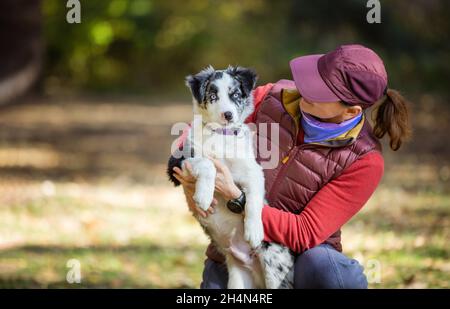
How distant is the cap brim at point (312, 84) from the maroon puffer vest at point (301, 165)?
26 centimetres

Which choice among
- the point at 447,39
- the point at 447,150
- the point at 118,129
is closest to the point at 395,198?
the point at 447,150

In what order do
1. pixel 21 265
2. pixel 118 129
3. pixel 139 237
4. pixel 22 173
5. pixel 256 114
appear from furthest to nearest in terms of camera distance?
pixel 118 129, pixel 22 173, pixel 139 237, pixel 21 265, pixel 256 114

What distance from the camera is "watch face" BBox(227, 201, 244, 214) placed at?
346 cm

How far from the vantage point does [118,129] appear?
41.3ft

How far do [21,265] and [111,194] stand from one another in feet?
9.35

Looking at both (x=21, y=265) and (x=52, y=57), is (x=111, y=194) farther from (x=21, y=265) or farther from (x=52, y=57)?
(x=52, y=57)

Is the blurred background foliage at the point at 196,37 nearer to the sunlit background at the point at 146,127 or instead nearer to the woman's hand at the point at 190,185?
the sunlit background at the point at 146,127

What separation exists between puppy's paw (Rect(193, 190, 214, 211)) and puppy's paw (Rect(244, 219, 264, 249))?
0.21 metres

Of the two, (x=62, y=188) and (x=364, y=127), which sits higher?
(x=62, y=188)

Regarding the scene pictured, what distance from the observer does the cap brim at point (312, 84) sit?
10.8 ft

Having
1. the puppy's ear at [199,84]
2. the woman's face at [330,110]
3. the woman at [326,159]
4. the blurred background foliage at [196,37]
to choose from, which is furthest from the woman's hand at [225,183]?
the blurred background foliage at [196,37]

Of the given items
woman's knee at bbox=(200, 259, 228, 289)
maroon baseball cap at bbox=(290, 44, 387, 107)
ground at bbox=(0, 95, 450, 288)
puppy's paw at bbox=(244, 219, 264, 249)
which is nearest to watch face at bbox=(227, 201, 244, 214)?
puppy's paw at bbox=(244, 219, 264, 249)

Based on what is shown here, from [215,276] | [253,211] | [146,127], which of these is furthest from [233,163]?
[146,127]

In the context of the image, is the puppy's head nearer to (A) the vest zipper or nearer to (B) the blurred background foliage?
(A) the vest zipper
